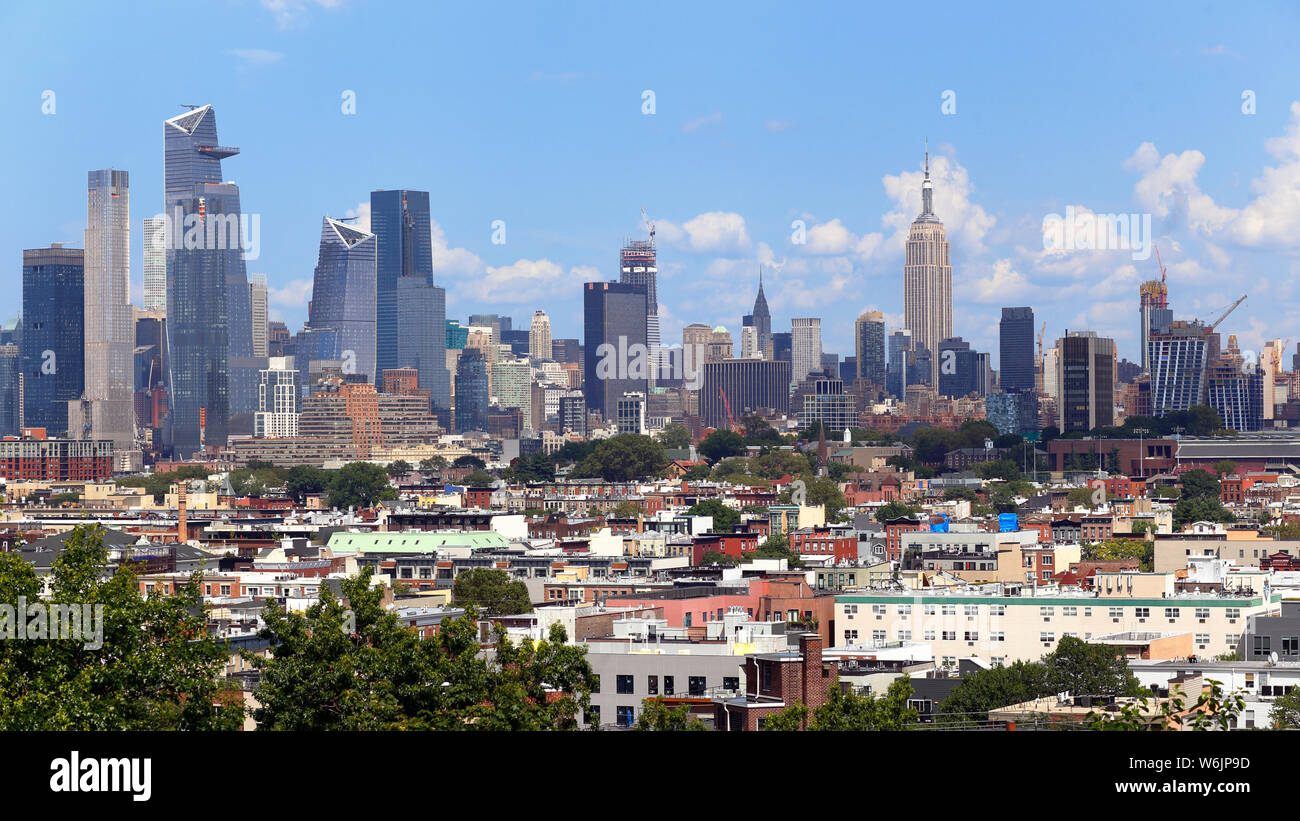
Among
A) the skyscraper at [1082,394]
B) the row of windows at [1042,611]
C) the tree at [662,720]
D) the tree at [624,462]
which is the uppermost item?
the skyscraper at [1082,394]

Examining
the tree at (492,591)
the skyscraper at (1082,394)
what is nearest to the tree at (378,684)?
the tree at (492,591)

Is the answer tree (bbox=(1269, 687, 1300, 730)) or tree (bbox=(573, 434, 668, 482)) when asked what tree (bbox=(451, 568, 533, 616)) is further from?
tree (bbox=(573, 434, 668, 482))

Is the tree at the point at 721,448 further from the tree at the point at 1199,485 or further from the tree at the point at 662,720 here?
the tree at the point at 662,720

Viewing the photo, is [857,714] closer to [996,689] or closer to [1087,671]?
[996,689]

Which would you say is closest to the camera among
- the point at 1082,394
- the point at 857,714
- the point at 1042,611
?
the point at 857,714

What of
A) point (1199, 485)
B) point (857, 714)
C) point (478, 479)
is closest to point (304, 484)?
point (478, 479)
